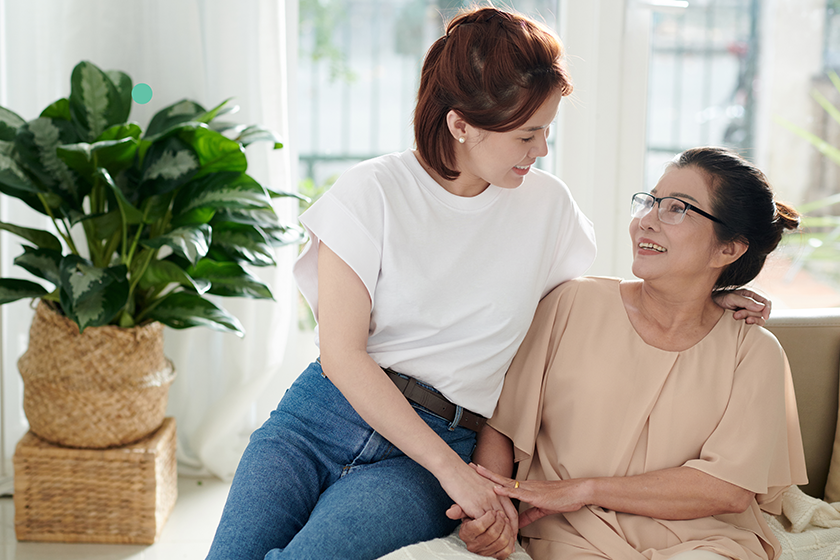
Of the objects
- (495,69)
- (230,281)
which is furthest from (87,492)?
(495,69)

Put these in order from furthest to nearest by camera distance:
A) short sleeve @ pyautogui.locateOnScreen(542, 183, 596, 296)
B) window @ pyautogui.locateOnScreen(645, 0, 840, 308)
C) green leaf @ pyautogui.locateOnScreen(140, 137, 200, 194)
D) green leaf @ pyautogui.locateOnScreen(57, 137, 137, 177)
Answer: window @ pyautogui.locateOnScreen(645, 0, 840, 308)
green leaf @ pyautogui.locateOnScreen(140, 137, 200, 194)
green leaf @ pyautogui.locateOnScreen(57, 137, 137, 177)
short sleeve @ pyautogui.locateOnScreen(542, 183, 596, 296)

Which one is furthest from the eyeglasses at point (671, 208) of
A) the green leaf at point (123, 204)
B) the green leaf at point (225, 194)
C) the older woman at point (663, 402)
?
the green leaf at point (123, 204)

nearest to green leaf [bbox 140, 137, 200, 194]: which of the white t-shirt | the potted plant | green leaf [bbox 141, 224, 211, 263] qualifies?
the potted plant

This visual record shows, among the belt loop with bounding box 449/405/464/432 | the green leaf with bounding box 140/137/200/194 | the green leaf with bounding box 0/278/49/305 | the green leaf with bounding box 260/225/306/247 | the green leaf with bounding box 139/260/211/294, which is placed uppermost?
the green leaf with bounding box 140/137/200/194

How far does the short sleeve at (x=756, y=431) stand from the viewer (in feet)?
4.44

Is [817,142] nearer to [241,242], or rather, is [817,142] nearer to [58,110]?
[241,242]

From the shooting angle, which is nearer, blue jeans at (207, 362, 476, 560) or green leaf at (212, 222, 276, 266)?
blue jeans at (207, 362, 476, 560)

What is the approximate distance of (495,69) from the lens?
125 centimetres

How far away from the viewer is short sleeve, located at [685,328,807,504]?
1353 millimetres

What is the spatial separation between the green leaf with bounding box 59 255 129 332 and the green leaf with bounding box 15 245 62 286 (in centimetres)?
16

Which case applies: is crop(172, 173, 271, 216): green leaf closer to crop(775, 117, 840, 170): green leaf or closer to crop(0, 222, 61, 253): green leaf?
crop(0, 222, 61, 253): green leaf

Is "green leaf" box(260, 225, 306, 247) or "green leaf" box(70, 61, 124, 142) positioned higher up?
"green leaf" box(70, 61, 124, 142)

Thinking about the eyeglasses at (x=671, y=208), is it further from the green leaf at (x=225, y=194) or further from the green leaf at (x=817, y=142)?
the green leaf at (x=817, y=142)

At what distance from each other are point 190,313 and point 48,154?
1.81 feet
